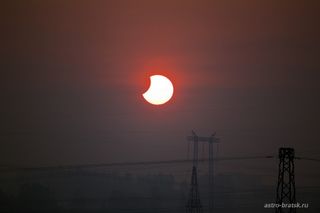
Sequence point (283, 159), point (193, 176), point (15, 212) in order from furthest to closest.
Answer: point (15, 212)
point (193, 176)
point (283, 159)

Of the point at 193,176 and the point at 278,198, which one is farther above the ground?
the point at 193,176

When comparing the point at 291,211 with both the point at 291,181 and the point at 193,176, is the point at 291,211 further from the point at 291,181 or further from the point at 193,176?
the point at 193,176

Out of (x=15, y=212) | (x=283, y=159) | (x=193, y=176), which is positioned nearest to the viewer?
(x=283, y=159)

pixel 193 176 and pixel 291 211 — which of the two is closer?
pixel 291 211

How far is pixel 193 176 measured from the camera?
186 ft

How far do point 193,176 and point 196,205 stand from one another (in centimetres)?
300

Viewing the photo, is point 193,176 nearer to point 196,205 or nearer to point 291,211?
point 196,205

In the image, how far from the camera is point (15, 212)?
4392 inches

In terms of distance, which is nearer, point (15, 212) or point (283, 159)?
point (283, 159)

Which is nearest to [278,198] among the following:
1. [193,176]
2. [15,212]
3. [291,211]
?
[291,211]

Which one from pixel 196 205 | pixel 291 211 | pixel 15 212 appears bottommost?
pixel 291 211

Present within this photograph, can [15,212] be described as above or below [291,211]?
above

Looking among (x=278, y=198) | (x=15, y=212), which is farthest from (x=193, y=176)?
(x=15, y=212)

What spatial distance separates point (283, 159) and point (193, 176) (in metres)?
12.6
